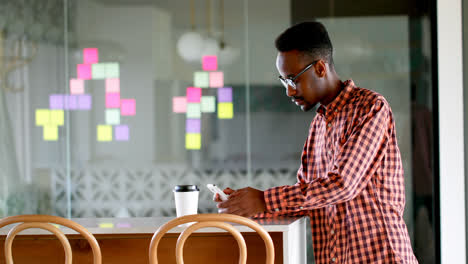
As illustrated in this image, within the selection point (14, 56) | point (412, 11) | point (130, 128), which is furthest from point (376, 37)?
point (14, 56)

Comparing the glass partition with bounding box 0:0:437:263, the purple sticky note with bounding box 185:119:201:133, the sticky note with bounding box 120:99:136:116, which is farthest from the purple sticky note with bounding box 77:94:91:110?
the purple sticky note with bounding box 185:119:201:133

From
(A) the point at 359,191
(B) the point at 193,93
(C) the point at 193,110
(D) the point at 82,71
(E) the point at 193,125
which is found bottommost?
(A) the point at 359,191

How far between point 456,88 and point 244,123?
146cm

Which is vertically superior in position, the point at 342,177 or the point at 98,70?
the point at 98,70

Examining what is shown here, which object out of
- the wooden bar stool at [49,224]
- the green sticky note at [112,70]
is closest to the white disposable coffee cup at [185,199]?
the wooden bar stool at [49,224]

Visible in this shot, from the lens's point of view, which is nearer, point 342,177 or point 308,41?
point 342,177

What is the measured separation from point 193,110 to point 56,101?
39.9 inches

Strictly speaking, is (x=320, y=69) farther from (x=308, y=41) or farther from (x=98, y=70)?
(x=98, y=70)

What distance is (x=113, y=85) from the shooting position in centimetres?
412

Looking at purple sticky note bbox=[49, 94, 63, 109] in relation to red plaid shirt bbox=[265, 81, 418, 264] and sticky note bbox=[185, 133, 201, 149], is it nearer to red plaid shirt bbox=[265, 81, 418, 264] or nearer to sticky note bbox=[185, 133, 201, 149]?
sticky note bbox=[185, 133, 201, 149]

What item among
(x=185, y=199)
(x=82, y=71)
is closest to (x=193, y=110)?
(x=82, y=71)

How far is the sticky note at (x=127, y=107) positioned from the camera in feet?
13.5

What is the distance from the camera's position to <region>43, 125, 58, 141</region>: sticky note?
4.17 m

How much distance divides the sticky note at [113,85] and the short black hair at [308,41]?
2.22 meters
